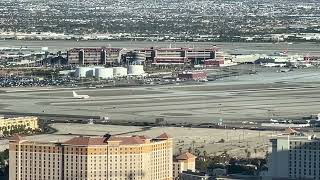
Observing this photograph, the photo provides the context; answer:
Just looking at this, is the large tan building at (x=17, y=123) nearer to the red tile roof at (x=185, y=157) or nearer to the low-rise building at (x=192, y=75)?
the red tile roof at (x=185, y=157)

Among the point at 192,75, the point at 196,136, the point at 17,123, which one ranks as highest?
the point at 17,123

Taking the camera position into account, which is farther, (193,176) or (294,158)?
(193,176)

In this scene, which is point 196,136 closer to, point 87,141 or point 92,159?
point 87,141

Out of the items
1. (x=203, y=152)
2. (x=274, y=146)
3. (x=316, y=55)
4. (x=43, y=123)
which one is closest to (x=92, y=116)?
(x=43, y=123)

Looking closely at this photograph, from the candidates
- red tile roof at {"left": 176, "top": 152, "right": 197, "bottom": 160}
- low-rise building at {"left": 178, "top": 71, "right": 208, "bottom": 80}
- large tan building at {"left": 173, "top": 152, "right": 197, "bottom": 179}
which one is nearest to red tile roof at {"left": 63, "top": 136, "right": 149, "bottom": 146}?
large tan building at {"left": 173, "top": 152, "right": 197, "bottom": 179}

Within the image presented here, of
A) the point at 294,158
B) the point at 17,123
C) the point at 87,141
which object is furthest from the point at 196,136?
Result: the point at 87,141

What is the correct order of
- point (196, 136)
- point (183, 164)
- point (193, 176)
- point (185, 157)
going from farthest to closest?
point (196, 136) < point (185, 157) < point (183, 164) < point (193, 176)
